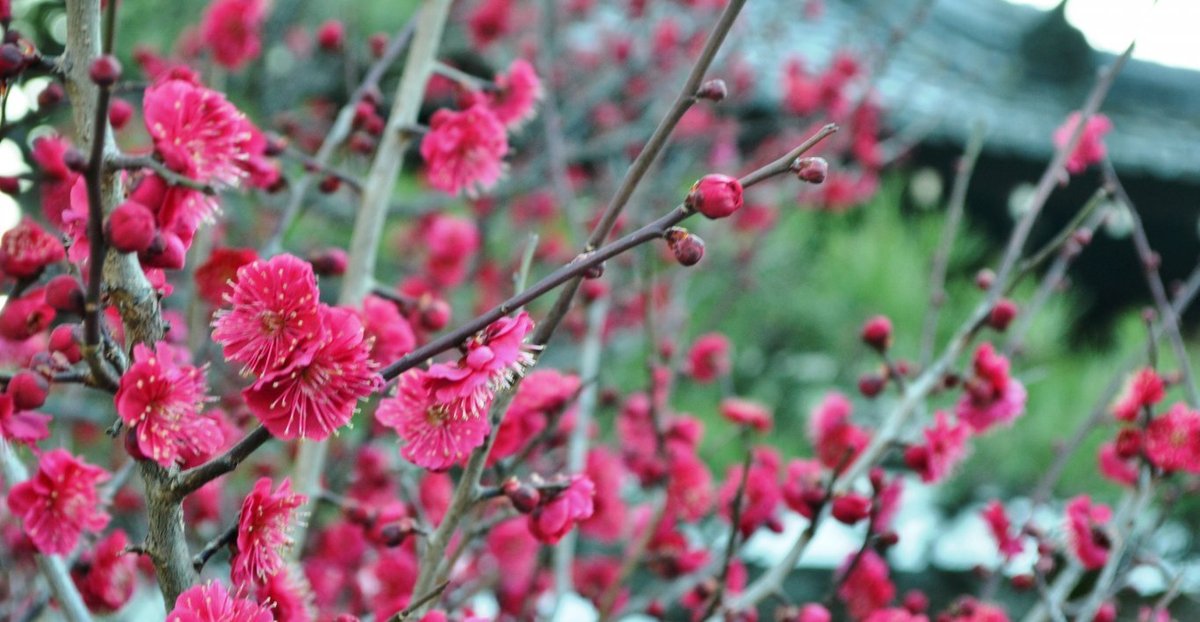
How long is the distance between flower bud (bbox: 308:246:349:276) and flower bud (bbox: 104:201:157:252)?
496 mm

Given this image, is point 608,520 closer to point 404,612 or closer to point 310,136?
point 404,612

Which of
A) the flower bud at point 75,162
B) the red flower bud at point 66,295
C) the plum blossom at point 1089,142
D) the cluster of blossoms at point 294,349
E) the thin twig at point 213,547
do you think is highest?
the plum blossom at point 1089,142

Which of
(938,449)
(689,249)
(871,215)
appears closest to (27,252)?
(689,249)

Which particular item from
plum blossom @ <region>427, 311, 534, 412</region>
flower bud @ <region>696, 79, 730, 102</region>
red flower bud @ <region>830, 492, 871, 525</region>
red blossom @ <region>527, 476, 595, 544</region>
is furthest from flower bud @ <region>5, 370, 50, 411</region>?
red flower bud @ <region>830, 492, 871, 525</region>

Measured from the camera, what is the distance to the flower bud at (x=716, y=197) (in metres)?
0.61

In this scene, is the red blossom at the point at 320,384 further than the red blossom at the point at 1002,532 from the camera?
No

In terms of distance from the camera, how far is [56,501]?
76 centimetres

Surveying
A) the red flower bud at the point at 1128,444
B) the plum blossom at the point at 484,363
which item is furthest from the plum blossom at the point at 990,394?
the plum blossom at the point at 484,363

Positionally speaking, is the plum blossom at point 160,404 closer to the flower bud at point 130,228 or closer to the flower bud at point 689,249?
the flower bud at point 130,228

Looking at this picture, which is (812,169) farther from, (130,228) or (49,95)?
(49,95)

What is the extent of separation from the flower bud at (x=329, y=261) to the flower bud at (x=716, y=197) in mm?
524

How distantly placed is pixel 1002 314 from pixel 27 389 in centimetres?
89

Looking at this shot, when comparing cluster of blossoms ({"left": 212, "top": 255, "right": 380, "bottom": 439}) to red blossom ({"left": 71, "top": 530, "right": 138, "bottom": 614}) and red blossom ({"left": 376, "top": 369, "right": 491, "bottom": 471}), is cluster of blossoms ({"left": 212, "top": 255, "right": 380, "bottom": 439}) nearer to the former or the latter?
red blossom ({"left": 376, "top": 369, "right": 491, "bottom": 471})

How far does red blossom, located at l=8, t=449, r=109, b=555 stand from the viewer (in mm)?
748
